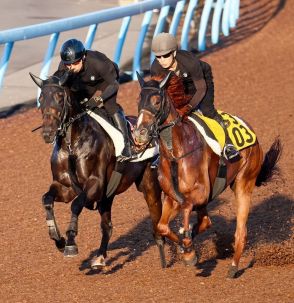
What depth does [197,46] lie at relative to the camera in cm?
2153

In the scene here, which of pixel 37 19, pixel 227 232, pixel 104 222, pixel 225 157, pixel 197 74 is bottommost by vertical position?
pixel 37 19

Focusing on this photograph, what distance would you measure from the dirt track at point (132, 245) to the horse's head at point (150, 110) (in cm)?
136

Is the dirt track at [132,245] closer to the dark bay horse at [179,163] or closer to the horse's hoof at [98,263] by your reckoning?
the horse's hoof at [98,263]

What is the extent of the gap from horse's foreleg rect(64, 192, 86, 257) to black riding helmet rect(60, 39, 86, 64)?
1191mm

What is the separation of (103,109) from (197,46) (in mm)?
12002

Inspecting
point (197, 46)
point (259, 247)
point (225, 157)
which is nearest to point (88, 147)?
point (225, 157)

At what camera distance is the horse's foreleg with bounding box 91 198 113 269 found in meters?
9.44

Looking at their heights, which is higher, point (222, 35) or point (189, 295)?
point (189, 295)

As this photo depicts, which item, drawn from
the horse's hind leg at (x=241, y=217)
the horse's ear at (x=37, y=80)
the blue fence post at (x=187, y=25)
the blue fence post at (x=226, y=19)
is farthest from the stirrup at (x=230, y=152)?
the blue fence post at (x=226, y=19)

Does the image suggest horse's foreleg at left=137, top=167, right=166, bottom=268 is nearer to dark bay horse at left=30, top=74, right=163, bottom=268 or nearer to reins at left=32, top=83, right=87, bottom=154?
dark bay horse at left=30, top=74, right=163, bottom=268

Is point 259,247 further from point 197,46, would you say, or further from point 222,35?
point 222,35

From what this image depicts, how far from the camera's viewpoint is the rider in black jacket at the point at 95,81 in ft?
30.6

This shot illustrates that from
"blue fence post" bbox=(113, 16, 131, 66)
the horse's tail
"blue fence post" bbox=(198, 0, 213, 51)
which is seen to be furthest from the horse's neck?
"blue fence post" bbox=(198, 0, 213, 51)

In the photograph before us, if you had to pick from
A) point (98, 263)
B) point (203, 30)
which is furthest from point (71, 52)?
point (203, 30)
